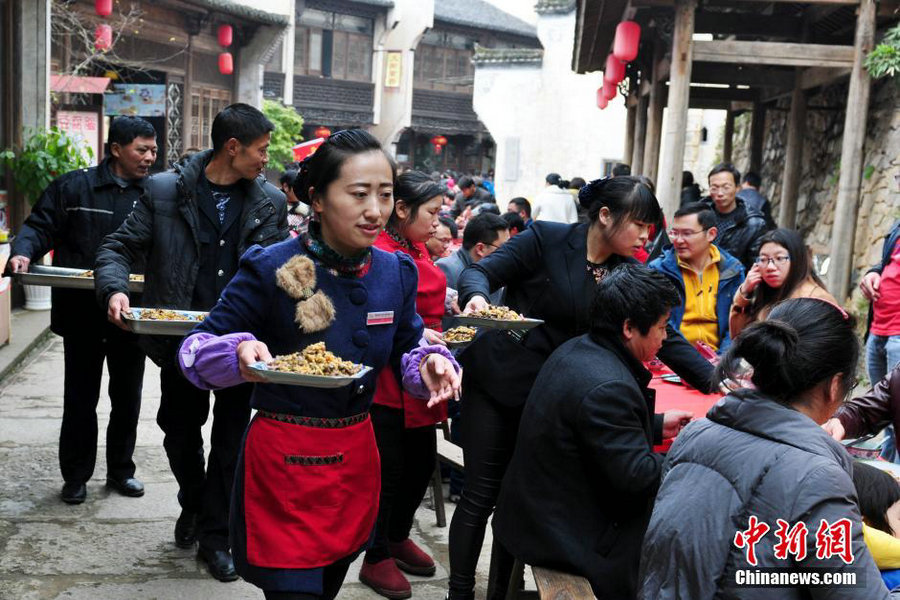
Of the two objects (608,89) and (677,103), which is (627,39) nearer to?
(677,103)

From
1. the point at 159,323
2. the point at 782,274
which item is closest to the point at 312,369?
the point at 159,323

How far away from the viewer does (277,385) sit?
9.21 ft

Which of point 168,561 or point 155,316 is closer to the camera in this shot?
point 155,316

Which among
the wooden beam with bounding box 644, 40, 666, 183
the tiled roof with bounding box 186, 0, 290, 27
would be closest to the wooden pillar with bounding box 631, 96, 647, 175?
the wooden beam with bounding box 644, 40, 666, 183

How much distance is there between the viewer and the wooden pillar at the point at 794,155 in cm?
1195

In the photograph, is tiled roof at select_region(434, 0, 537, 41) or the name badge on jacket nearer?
the name badge on jacket

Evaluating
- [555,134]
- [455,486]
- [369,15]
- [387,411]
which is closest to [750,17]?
[455,486]

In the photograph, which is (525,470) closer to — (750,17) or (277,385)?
(277,385)

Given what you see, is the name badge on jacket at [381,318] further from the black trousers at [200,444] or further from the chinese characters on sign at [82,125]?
the chinese characters on sign at [82,125]

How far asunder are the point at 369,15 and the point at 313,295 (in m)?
32.9

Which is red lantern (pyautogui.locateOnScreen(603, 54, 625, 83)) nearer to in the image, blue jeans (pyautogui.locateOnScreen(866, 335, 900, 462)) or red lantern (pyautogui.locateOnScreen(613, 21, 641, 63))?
red lantern (pyautogui.locateOnScreen(613, 21, 641, 63))

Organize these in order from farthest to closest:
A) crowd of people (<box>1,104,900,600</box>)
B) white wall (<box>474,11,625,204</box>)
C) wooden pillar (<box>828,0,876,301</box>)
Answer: white wall (<box>474,11,625,204</box>) < wooden pillar (<box>828,0,876,301</box>) < crowd of people (<box>1,104,900,600</box>)

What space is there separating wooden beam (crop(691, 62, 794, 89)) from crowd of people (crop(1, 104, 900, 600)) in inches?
312

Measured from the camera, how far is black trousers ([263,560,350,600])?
2.79 m
